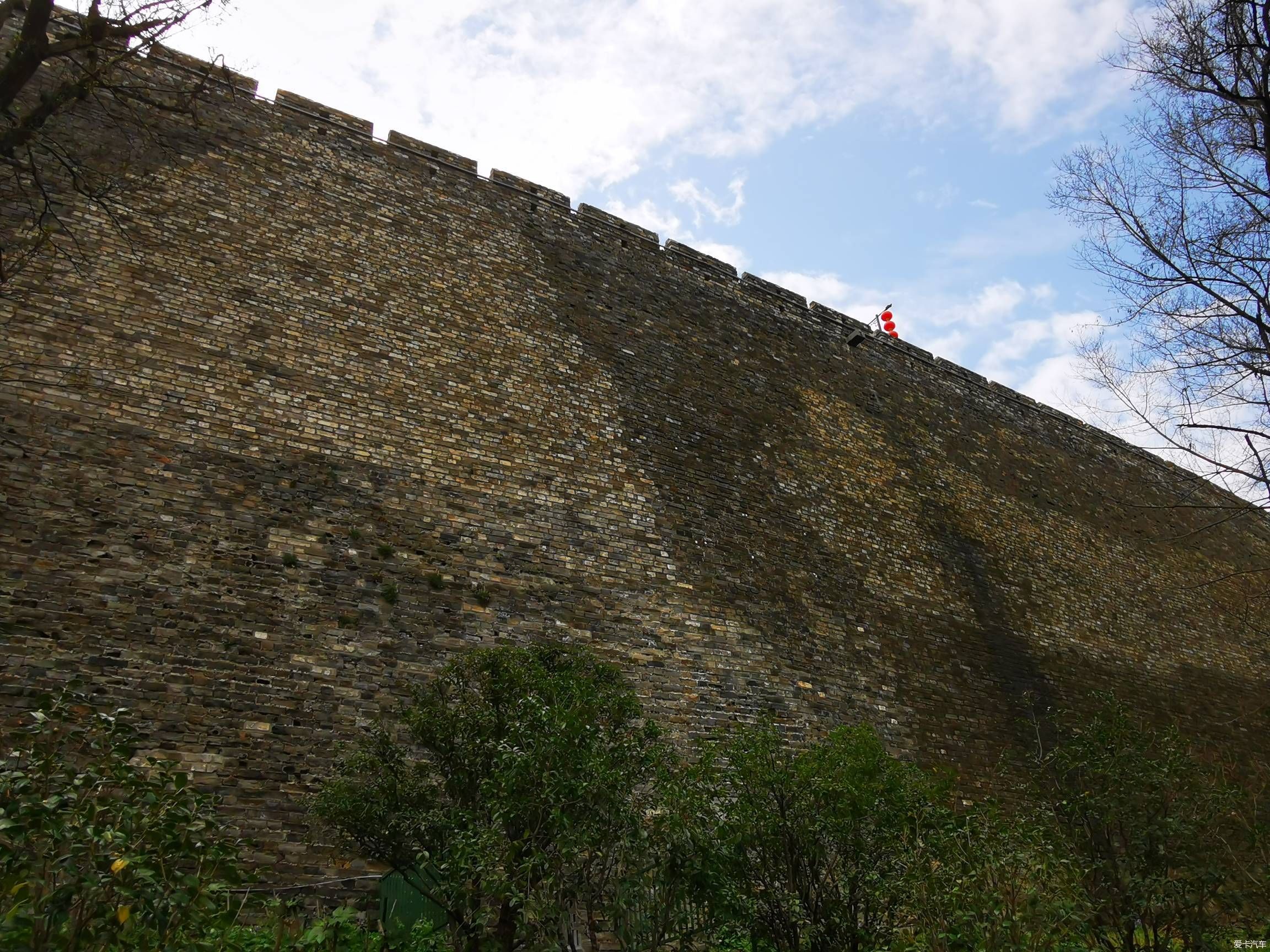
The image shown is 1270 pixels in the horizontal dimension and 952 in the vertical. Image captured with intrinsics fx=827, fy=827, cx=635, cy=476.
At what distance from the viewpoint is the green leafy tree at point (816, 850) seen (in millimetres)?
5477

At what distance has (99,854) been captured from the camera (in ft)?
10.8

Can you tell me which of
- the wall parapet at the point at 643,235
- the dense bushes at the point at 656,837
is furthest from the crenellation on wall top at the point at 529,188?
the dense bushes at the point at 656,837

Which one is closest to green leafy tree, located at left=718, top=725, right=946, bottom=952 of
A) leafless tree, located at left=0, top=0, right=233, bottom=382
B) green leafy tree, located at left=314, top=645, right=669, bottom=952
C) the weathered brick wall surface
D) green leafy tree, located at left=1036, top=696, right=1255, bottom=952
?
green leafy tree, located at left=314, top=645, right=669, bottom=952

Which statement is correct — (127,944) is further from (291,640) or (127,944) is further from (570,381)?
(570,381)

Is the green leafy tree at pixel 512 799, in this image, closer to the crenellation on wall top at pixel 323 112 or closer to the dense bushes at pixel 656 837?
the dense bushes at pixel 656 837

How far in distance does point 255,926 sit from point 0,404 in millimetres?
4915

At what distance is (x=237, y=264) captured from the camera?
9.14m

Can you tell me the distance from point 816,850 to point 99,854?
4.26 m

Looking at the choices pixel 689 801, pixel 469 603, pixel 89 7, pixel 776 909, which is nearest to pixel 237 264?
pixel 89 7

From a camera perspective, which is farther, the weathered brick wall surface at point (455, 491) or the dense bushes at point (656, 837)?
the weathered brick wall surface at point (455, 491)

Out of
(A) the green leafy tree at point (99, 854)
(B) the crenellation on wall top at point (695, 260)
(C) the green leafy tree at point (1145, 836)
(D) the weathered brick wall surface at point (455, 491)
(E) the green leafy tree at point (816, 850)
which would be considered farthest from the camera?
(B) the crenellation on wall top at point (695, 260)

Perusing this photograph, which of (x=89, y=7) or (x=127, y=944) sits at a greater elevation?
(x=89, y=7)

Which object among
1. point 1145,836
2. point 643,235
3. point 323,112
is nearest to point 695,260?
point 643,235

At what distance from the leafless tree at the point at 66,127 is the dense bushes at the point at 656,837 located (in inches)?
143
